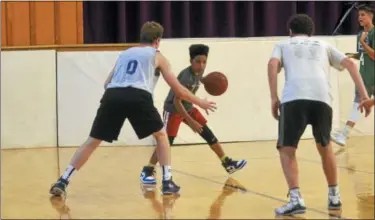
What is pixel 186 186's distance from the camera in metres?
7.33

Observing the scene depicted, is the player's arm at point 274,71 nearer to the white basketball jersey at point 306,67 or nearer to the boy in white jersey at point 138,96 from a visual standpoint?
the white basketball jersey at point 306,67

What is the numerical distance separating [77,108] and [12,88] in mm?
903

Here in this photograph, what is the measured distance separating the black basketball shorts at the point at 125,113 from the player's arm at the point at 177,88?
8.8 inches

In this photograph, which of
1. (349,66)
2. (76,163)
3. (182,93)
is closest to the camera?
(349,66)

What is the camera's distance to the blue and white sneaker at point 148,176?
7.56 m

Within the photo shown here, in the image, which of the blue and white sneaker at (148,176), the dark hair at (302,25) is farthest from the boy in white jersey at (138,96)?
the dark hair at (302,25)

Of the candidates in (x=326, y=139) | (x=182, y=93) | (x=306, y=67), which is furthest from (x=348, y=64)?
(x=182, y=93)

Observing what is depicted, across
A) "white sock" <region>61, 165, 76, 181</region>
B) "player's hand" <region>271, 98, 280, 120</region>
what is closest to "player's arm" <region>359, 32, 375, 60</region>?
"player's hand" <region>271, 98, 280, 120</region>

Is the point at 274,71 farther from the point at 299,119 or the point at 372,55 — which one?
the point at 372,55

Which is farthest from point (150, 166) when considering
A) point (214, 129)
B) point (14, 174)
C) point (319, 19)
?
point (319, 19)

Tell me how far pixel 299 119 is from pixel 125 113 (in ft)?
5.10

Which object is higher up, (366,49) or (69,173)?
(366,49)

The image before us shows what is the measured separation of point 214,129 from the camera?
11.4m

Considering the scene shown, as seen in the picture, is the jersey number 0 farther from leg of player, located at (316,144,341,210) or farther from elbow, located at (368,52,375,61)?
elbow, located at (368,52,375,61)
